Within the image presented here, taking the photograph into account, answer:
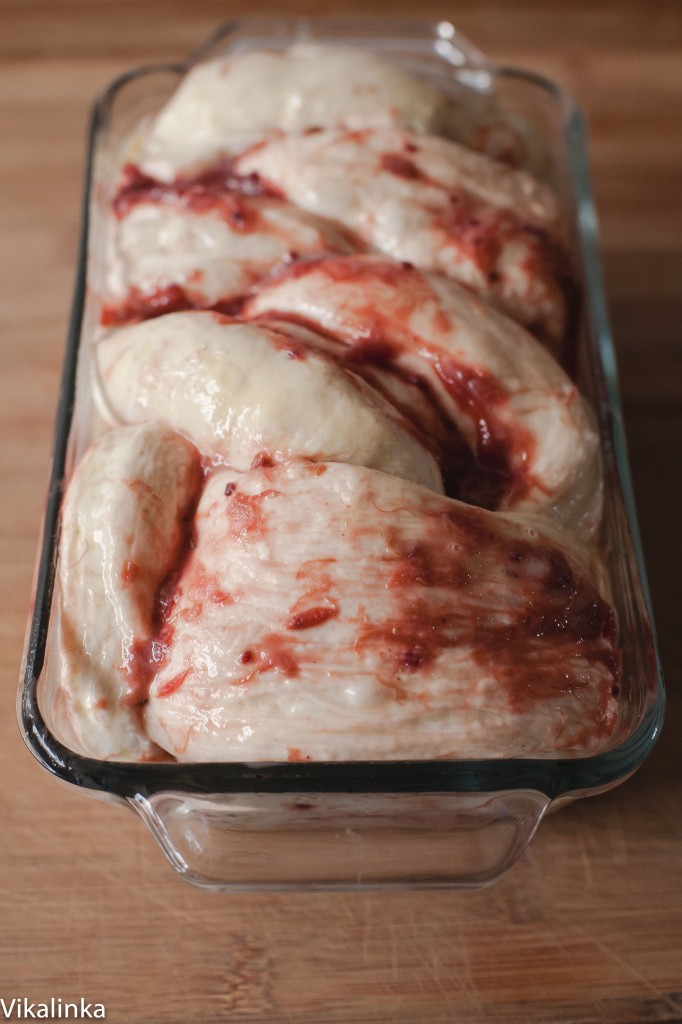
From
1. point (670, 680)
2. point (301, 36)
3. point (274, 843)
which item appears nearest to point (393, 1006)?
point (274, 843)

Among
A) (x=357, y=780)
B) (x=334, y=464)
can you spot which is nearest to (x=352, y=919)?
(x=357, y=780)

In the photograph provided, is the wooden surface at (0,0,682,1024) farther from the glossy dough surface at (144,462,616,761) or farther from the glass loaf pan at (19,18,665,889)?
the glossy dough surface at (144,462,616,761)

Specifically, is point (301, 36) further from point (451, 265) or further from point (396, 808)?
point (396, 808)

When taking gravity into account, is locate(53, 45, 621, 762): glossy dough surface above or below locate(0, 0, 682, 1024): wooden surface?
above

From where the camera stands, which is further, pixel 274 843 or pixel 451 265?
pixel 451 265

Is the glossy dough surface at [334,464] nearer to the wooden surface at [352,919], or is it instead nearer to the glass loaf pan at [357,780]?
the glass loaf pan at [357,780]

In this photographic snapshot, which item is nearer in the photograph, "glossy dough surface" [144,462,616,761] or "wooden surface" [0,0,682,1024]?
"glossy dough surface" [144,462,616,761]

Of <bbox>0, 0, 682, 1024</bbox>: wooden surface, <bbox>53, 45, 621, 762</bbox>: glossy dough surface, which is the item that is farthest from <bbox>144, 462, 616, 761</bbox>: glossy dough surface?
<bbox>0, 0, 682, 1024</bbox>: wooden surface

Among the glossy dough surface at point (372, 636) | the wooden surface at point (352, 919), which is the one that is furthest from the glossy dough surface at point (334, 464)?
the wooden surface at point (352, 919)
